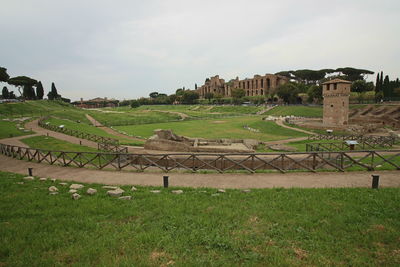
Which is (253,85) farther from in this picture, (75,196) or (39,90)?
(75,196)

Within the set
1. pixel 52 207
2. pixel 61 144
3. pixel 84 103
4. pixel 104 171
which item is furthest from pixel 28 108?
pixel 84 103

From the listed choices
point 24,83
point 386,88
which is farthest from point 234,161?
point 24,83

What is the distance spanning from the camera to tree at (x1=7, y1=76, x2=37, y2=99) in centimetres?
6862

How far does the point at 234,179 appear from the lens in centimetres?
1101

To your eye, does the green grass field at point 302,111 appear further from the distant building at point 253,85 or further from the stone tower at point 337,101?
the distant building at point 253,85

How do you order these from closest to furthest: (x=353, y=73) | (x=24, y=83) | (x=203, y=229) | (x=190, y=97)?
(x=203, y=229) < (x=24, y=83) < (x=353, y=73) < (x=190, y=97)

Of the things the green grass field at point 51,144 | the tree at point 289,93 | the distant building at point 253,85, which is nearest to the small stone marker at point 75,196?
the green grass field at point 51,144

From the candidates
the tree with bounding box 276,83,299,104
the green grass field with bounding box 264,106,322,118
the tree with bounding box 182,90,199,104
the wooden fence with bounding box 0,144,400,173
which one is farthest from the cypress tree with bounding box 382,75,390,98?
the tree with bounding box 182,90,199,104

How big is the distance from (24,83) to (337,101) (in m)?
83.8

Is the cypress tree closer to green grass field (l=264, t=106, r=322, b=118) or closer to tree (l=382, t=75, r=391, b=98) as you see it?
tree (l=382, t=75, r=391, b=98)

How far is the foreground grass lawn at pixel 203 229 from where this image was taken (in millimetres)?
4496

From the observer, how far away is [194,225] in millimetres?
5879

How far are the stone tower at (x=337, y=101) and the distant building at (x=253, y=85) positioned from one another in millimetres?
48316

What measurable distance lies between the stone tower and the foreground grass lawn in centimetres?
3423
